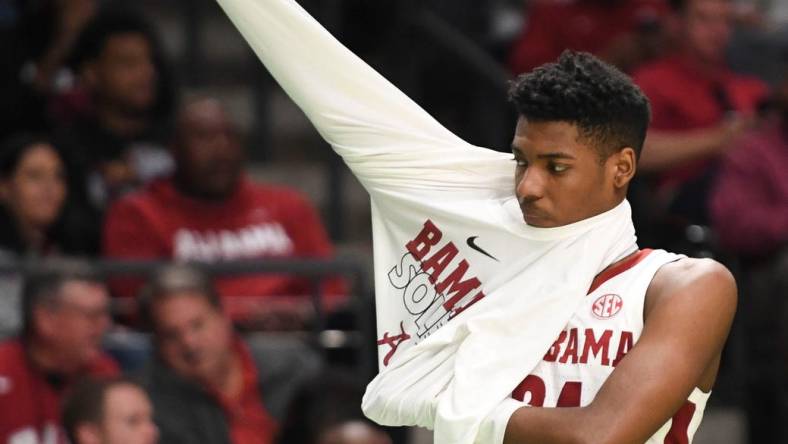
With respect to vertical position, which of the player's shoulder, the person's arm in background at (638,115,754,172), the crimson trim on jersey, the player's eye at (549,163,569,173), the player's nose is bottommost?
the player's shoulder

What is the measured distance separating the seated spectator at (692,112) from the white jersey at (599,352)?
403cm

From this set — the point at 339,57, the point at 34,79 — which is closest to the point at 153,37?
the point at 34,79

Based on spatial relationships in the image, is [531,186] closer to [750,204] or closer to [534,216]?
[534,216]

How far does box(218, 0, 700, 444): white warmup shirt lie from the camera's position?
3.33 meters

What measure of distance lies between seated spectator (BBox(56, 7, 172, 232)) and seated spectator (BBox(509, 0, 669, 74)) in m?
1.87

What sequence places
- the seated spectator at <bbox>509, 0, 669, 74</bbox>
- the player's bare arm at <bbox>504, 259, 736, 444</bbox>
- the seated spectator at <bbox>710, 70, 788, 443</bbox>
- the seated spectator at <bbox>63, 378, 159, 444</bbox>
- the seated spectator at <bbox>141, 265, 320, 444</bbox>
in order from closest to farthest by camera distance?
the player's bare arm at <bbox>504, 259, 736, 444</bbox> < the seated spectator at <bbox>63, 378, 159, 444</bbox> < the seated spectator at <bbox>141, 265, 320, 444</bbox> < the seated spectator at <bbox>710, 70, 788, 443</bbox> < the seated spectator at <bbox>509, 0, 669, 74</bbox>

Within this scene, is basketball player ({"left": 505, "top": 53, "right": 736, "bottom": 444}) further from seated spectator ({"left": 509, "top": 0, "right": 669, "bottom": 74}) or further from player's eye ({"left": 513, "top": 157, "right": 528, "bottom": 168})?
seated spectator ({"left": 509, "top": 0, "right": 669, "bottom": 74})

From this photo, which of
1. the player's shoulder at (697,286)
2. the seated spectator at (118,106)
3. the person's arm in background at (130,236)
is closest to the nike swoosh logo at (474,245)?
the player's shoulder at (697,286)

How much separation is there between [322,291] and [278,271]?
519 mm

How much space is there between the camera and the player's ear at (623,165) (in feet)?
10.9

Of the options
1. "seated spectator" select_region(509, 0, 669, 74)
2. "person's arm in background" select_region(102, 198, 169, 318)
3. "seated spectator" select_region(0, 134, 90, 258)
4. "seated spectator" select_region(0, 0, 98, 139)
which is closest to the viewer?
"seated spectator" select_region(0, 134, 90, 258)

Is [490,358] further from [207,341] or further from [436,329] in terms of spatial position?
[207,341]

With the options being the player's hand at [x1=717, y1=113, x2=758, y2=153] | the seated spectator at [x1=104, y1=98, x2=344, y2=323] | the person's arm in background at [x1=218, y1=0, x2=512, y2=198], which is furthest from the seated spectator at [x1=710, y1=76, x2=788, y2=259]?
the person's arm in background at [x1=218, y1=0, x2=512, y2=198]

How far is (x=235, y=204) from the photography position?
7262 mm
